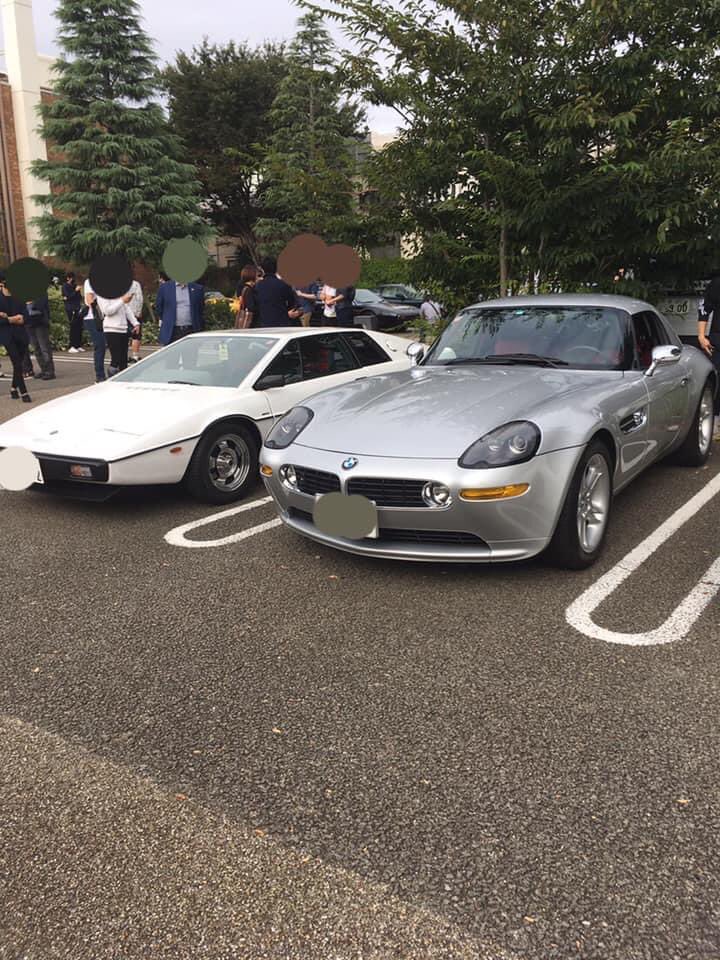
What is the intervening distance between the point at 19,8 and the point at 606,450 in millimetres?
34500

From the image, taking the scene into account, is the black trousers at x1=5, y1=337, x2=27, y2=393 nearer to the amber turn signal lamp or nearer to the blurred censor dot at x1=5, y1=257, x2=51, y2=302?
the blurred censor dot at x1=5, y1=257, x2=51, y2=302

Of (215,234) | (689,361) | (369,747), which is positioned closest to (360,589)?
(369,747)

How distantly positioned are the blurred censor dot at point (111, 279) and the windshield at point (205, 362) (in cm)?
480

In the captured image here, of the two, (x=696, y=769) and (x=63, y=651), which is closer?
(x=696, y=769)

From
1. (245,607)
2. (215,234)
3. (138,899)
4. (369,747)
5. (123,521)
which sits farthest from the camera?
(215,234)

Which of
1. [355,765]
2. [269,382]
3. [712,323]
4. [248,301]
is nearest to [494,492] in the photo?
[355,765]

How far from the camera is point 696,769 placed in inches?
101

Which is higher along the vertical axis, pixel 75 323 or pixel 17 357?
pixel 75 323

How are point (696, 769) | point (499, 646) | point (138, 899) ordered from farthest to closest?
point (499, 646) < point (696, 769) < point (138, 899)

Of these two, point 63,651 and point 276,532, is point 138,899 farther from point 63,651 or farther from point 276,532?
point 276,532

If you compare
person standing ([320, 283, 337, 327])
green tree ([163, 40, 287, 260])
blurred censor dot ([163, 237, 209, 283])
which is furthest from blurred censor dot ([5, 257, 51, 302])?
green tree ([163, 40, 287, 260])

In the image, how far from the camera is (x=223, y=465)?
5.81 metres

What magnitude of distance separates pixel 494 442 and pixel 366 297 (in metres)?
19.8

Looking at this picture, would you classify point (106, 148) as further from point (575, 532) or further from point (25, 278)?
point (575, 532)
